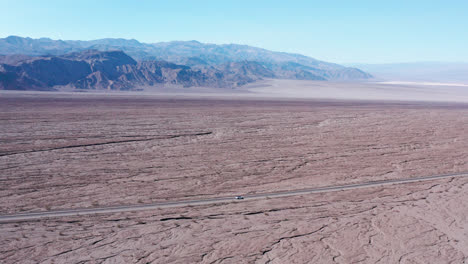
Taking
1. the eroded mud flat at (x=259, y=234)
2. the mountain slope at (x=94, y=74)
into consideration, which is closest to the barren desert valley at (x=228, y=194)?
the eroded mud flat at (x=259, y=234)

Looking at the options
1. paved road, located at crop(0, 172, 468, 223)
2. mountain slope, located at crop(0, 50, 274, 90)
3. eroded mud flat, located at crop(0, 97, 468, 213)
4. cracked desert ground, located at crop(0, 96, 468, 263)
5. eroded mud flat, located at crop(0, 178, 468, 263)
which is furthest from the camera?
mountain slope, located at crop(0, 50, 274, 90)

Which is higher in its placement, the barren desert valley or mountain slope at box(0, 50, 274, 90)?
mountain slope at box(0, 50, 274, 90)

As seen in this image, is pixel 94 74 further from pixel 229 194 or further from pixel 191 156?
pixel 229 194

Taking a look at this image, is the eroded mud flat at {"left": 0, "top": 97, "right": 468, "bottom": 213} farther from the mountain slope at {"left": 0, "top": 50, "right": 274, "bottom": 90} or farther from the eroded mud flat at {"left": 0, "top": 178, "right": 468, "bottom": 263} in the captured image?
the mountain slope at {"left": 0, "top": 50, "right": 274, "bottom": 90}

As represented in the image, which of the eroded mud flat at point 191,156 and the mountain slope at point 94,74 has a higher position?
the mountain slope at point 94,74

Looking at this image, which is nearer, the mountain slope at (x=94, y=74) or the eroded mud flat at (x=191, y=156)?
the eroded mud flat at (x=191, y=156)

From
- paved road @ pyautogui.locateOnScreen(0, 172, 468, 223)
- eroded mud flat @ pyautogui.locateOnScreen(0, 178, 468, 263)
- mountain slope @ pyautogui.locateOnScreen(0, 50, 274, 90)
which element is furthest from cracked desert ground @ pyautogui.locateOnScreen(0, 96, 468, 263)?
mountain slope @ pyautogui.locateOnScreen(0, 50, 274, 90)

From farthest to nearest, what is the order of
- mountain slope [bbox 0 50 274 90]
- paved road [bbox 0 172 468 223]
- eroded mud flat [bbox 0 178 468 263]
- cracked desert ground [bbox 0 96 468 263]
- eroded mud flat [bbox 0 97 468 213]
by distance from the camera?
mountain slope [bbox 0 50 274 90], eroded mud flat [bbox 0 97 468 213], paved road [bbox 0 172 468 223], cracked desert ground [bbox 0 96 468 263], eroded mud flat [bbox 0 178 468 263]

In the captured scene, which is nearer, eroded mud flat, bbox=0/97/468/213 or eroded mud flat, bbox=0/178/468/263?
eroded mud flat, bbox=0/178/468/263

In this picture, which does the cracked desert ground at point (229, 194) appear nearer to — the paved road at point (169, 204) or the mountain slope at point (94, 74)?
the paved road at point (169, 204)

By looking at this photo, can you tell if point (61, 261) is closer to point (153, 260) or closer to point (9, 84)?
point (153, 260)
